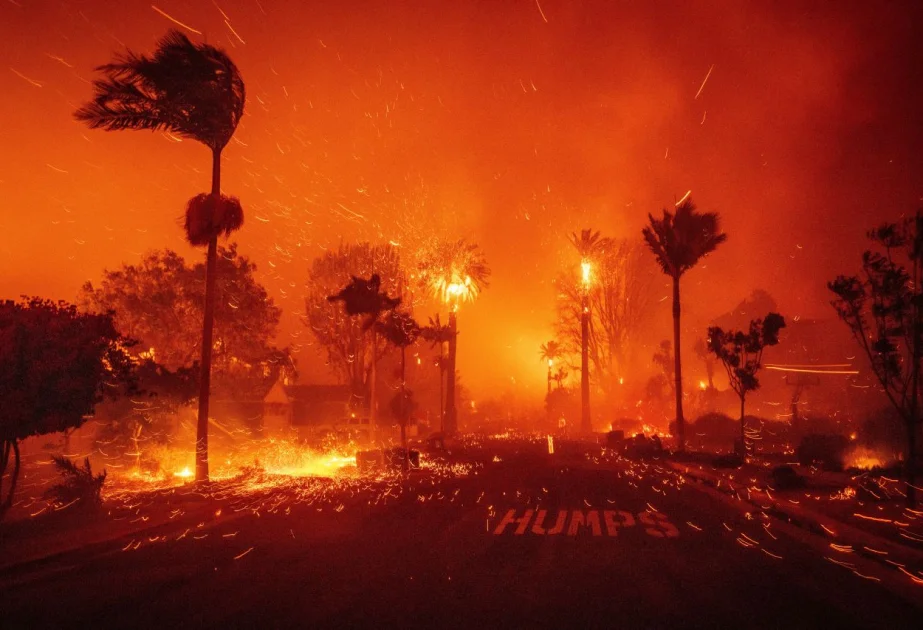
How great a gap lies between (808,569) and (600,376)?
217 ft

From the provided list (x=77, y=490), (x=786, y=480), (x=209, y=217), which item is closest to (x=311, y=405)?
(x=209, y=217)

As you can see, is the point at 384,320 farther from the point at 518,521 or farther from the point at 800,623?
the point at 800,623

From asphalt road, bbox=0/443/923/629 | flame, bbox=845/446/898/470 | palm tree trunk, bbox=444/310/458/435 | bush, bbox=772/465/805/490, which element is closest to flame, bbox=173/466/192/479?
asphalt road, bbox=0/443/923/629

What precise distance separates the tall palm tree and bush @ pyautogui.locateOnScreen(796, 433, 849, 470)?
20.8m

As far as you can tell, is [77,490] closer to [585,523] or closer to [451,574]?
[451,574]

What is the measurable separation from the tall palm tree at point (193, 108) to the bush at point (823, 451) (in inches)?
817

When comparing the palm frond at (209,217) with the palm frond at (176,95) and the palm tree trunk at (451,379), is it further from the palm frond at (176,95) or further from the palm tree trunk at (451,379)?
the palm tree trunk at (451,379)

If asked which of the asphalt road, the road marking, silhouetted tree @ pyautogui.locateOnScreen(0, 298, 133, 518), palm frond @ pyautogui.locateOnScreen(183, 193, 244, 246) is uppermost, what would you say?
palm frond @ pyautogui.locateOnScreen(183, 193, 244, 246)

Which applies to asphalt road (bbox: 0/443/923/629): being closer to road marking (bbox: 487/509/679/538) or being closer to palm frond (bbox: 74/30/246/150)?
road marking (bbox: 487/509/679/538)

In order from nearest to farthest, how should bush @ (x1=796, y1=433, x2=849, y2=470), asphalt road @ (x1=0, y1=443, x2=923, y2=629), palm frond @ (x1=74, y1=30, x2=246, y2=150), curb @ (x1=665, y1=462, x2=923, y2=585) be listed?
asphalt road @ (x1=0, y1=443, x2=923, y2=629)
curb @ (x1=665, y1=462, x2=923, y2=585)
palm frond @ (x1=74, y1=30, x2=246, y2=150)
bush @ (x1=796, y1=433, x2=849, y2=470)

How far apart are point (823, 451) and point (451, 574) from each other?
70.2ft

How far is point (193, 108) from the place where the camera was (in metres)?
19.8

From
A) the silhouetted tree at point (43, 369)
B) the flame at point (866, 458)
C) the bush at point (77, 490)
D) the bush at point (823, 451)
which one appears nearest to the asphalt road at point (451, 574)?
the bush at point (77, 490)

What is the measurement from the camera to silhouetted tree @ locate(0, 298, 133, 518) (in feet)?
40.9
